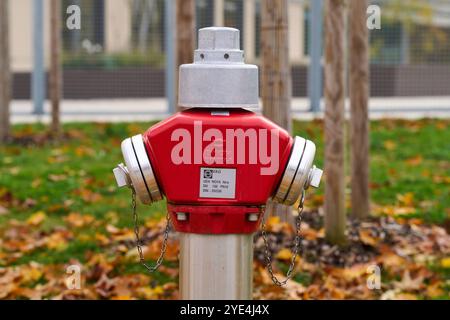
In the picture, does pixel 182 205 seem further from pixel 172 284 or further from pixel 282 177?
pixel 172 284

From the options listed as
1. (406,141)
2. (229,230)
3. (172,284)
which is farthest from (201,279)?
(406,141)

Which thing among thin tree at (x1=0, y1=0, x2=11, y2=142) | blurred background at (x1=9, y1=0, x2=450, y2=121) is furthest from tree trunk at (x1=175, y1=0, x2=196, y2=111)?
blurred background at (x1=9, y1=0, x2=450, y2=121)

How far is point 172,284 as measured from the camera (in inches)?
213

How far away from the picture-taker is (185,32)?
6.46 m

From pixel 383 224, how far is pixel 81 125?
671 centimetres

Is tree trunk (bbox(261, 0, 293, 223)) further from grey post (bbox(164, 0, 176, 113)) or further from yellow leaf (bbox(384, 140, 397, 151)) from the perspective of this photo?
grey post (bbox(164, 0, 176, 113))

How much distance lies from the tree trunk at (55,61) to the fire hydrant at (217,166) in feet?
27.6

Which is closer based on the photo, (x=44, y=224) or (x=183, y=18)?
(x=183, y=18)

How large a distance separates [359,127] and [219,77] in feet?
13.9

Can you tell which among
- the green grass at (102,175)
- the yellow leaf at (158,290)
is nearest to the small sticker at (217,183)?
the yellow leaf at (158,290)

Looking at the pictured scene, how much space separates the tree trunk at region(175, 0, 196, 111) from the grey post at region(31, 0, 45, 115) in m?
9.87

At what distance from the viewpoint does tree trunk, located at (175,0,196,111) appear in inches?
253

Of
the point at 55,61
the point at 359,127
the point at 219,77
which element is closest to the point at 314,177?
the point at 219,77

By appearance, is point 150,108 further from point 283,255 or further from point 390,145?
point 283,255
